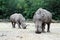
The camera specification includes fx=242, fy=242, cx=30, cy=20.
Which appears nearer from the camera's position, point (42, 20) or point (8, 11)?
point (42, 20)

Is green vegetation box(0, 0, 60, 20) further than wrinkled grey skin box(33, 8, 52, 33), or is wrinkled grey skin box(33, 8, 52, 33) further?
green vegetation box(0, 0, 60, 20)

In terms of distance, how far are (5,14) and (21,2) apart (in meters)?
5.61

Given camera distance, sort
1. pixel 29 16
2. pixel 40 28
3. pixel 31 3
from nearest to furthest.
Result: 1. pixel 40 28
2. pixel 29 16
3. pixel 31 3

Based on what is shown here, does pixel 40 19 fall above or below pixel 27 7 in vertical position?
below

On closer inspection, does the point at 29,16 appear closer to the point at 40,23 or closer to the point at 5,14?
the point at 5,14

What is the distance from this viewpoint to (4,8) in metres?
46.5

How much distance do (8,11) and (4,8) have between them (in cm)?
106

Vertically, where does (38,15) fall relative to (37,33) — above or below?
above

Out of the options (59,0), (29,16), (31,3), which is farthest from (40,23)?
(31,3)

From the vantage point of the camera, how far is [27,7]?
47.8 metres

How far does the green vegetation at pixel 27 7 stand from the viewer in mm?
42000

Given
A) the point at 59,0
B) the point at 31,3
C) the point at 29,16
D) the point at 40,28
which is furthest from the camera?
the point at 31,3

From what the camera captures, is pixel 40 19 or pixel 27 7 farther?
pixel 27 7

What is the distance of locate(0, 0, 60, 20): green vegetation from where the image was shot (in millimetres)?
42000
